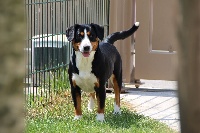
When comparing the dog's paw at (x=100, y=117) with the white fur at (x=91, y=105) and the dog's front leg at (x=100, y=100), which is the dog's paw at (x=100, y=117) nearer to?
the dog's front leg at (x=100, y=100)

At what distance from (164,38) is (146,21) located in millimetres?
409

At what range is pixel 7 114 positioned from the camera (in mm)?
1411

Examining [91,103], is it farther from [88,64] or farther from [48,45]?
[48,45]

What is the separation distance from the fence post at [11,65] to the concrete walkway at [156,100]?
5888mm

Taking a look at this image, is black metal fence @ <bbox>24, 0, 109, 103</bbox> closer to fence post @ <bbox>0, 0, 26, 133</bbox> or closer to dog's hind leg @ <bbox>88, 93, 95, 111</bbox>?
dog's hind leg @ <bbox>88, 93, 95, 111</bbox>

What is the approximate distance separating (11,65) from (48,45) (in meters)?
7.39

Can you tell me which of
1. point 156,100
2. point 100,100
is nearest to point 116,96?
point 100,100

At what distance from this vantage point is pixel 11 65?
1425mm

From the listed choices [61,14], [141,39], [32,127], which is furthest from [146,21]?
[32,127]

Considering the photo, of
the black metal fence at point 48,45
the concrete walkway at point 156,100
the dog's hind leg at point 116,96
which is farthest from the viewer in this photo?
the black metal fence at point 48,45

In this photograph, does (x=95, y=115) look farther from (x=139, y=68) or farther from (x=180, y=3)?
(x=180, y=3)

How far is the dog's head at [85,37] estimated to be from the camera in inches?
278

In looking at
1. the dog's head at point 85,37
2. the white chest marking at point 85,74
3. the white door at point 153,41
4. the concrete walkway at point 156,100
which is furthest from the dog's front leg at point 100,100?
the white door at point 153,41

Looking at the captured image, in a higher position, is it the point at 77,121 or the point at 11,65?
the point at 11,65
